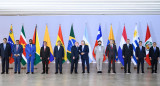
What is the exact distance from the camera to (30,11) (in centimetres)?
1135

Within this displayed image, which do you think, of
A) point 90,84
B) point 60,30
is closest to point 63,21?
point 60,30

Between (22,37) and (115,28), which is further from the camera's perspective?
(115,28)

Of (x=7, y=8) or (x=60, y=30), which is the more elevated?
(x=7, y=8)

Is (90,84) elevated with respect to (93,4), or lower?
lower

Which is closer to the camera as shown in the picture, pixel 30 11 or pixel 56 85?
pixel 56 85

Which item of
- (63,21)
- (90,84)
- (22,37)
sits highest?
(63,21)

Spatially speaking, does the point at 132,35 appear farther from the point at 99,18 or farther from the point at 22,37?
the point at 22,37

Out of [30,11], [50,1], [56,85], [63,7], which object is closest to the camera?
[56,85]

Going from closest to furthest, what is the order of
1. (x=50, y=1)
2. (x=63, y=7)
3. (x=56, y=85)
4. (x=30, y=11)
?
(x=56, y=85)
(x=50, y=1)
(x=63, y=7)
(x=30, y=11)

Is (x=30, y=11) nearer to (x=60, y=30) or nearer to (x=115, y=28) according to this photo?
(x=60, y=30)

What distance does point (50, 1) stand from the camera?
31.8 ft

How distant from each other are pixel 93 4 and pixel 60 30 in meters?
2.23

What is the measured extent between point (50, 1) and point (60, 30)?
203 centimetres

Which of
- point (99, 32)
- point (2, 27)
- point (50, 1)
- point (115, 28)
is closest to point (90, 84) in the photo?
point (50, 1)
